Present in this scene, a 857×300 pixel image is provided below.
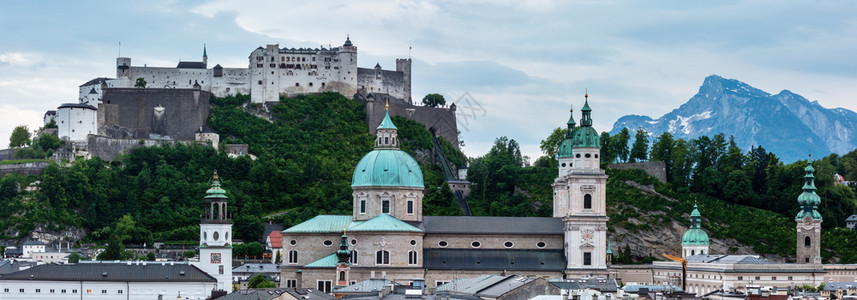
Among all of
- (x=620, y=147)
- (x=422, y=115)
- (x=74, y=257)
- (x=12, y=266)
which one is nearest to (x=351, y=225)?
(x=12, y=266)

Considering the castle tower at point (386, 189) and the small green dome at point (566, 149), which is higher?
the small green dome at point (566, 149)

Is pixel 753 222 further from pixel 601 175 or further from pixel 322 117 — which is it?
pixel 322 117

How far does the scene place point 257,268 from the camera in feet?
314

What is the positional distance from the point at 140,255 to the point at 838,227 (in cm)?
5642

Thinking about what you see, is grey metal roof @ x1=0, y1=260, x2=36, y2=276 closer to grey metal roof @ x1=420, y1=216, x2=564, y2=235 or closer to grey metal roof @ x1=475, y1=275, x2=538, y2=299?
grey metal roof @ x1=420, y1=216, x2=564, y2=235

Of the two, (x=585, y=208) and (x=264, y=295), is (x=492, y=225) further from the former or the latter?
(x=264, y=295)

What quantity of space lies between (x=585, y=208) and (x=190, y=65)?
6481cm

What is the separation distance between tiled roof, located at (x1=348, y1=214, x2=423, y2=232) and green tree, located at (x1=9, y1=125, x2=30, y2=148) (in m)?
56.4

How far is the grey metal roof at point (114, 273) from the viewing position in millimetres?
70875

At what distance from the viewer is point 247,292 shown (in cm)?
6147

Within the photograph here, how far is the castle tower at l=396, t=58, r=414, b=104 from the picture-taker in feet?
461

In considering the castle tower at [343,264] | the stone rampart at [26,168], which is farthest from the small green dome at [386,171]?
the stone rampart at [26,168]

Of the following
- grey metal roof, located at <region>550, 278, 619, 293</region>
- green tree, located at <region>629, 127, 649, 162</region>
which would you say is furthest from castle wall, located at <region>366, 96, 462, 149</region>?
grey metal roof, located at <region>550, 278, 619, 293</region>

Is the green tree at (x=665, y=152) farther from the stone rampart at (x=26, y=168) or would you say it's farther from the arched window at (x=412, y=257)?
the stone rampart at (x=26, y=168)
